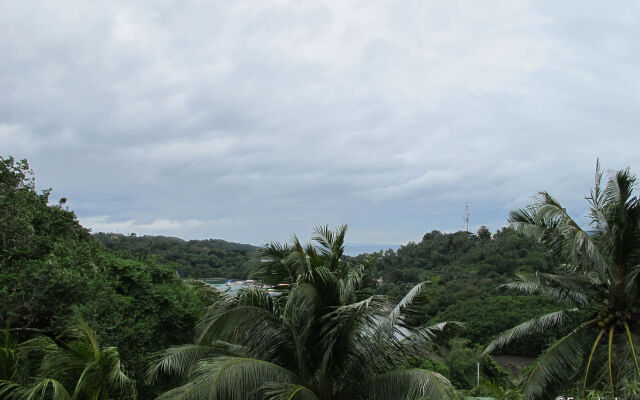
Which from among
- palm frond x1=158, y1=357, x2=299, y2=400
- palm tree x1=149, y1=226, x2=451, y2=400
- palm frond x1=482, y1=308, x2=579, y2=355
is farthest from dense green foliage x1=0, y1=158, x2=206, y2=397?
palm frond x1=482, y1=308, x2=579, y2=355

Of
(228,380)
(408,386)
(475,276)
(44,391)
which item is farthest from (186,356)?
(475,276)

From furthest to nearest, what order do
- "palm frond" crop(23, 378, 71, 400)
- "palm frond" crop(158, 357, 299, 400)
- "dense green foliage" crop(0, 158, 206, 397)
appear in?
1. "dense green foliage" crop(0, 158, 206, 397)
2. "palm frond" crop(158, 357, 299, 400)
3. "palm frond" crop(23, 378, 71, 400)

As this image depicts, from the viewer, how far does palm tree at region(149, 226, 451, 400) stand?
689 centimetres

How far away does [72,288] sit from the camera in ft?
27.7

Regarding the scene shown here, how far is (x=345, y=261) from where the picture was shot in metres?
9.15

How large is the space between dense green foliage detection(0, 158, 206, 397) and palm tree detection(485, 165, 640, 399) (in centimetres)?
757

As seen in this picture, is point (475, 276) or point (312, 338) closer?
point (312, 338)

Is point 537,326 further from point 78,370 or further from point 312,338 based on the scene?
point 78,370

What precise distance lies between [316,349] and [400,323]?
1.47 metres

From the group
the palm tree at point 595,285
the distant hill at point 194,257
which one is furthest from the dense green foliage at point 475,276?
the distant hill at point 194,257

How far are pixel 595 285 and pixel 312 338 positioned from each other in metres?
5.70

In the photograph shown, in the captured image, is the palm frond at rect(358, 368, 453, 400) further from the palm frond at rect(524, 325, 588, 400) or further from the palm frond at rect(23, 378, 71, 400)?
the palm frond at rect(23, 378, 71, 400)

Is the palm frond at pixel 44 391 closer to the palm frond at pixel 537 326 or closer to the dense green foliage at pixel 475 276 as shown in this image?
the palm frond at pixel 537 326

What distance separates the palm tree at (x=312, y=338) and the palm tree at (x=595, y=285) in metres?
2.97
